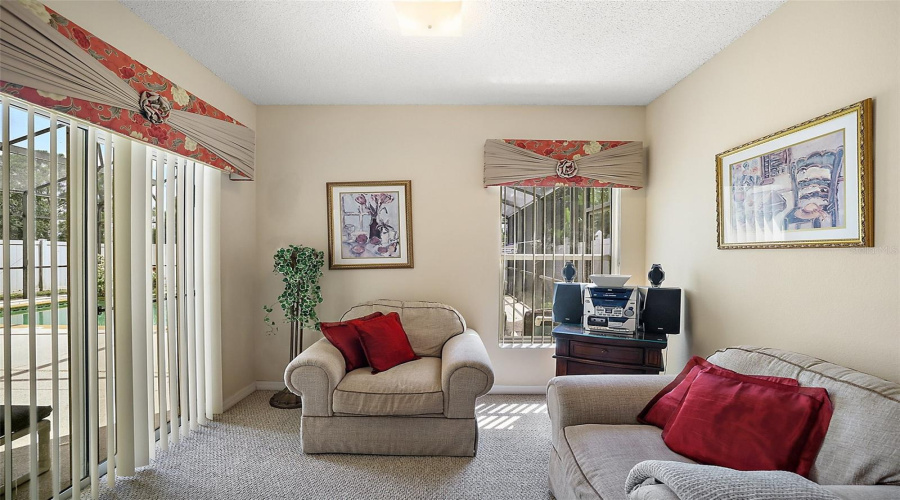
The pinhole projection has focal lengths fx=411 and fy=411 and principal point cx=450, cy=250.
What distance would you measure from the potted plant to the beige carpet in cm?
43

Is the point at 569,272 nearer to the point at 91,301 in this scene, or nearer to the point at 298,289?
the point at 298,289

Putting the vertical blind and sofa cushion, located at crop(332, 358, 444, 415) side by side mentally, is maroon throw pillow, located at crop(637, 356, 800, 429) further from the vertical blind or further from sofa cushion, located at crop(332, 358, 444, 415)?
the vertical blind

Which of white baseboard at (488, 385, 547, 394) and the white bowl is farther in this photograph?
white baseboard at (488, 385, 547, 394)

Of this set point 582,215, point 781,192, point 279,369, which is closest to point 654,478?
point 781,192

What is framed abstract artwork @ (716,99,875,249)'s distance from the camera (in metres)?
1.66

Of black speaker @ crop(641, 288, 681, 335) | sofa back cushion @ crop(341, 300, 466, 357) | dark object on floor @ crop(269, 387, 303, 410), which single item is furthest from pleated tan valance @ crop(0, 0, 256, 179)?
black speaker @ crop(641, 288, 681, 335)

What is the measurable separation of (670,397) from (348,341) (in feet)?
6.29

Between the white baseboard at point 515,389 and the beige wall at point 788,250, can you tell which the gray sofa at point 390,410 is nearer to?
the white baseboard at point 515,389

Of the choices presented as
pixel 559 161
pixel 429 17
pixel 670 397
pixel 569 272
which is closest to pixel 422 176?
pixel 559 161

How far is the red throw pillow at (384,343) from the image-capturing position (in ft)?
9.03

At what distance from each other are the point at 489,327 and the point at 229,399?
6.99 ft

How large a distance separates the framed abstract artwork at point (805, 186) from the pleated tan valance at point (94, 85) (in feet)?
10.5

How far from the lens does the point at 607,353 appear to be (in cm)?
265

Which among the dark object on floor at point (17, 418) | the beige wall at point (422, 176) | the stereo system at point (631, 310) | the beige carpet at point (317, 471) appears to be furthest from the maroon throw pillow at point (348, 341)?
the stereo system at point (631, 310)
